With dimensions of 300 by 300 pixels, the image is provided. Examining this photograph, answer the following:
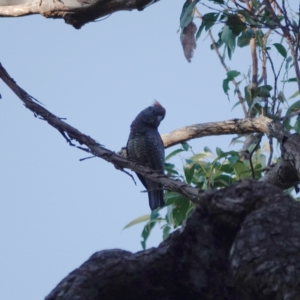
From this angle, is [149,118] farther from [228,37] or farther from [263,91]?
[263,91]

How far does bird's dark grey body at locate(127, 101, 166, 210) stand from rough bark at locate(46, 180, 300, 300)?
3.33 m

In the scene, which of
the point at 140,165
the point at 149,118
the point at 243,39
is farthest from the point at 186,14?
the point at 149,118

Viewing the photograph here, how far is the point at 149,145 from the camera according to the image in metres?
5.11

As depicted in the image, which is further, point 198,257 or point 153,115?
point 153,115

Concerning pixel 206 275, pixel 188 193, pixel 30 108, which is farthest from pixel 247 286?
pixel 30 108

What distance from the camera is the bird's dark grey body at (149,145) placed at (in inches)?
195

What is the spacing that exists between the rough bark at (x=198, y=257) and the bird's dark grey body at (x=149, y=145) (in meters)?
3.33

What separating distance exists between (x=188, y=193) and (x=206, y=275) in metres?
0.81

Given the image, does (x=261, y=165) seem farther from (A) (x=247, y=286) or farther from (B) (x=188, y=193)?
(A) (x=247, y=286)

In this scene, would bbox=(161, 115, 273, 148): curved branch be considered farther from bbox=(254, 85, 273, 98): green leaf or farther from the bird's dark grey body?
the bird's dark grey body

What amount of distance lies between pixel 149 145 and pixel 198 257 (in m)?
3.72

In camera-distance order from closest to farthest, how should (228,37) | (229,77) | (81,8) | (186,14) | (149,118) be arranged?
(81,8), (186,14), (228,37), (229,77), (149,118)

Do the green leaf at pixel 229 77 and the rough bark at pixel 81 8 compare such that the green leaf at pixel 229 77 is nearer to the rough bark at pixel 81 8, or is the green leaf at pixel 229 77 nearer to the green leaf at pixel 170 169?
the green leaf at pixel 170 169

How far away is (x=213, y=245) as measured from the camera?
1.41 meters
